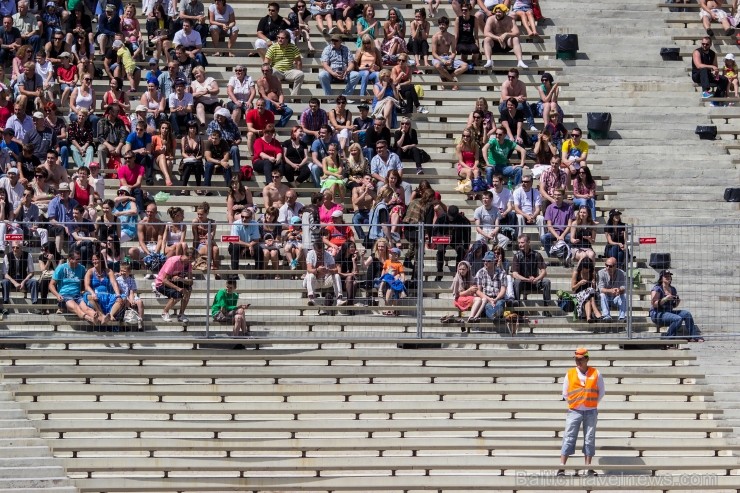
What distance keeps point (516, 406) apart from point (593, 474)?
147 cm

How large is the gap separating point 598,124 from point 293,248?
772 centimetres

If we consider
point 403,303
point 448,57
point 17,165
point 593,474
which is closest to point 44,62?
point 17,165

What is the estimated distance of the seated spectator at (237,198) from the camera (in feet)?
81.6

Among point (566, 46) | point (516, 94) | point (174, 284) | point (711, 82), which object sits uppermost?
point (566, 46)

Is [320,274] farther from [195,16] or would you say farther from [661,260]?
[195,16]

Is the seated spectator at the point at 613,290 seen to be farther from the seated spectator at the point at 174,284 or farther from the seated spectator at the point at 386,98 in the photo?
the seated spectator at the point at 386,98

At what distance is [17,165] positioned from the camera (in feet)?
84.5

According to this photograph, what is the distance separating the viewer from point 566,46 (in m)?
30.2

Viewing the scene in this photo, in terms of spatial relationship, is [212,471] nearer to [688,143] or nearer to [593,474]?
[593,474]

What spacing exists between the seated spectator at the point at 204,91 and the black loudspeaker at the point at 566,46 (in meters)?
6.23

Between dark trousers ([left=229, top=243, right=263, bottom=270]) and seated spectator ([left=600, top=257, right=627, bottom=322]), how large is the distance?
4.47 metres

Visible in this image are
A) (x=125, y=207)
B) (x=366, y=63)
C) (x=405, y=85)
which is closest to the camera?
(x=125, y=207)

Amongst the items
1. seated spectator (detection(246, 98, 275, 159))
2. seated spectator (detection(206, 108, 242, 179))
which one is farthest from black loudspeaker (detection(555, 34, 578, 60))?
seated spectator (detection(206, 108, 242, 179))

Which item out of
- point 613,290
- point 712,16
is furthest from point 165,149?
point 712,16
